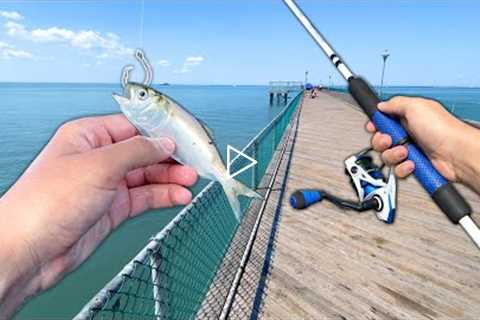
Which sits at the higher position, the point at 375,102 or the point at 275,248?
the point at 375,102

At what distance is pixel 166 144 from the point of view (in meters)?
1.36

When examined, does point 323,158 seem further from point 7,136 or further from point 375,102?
point 7,136

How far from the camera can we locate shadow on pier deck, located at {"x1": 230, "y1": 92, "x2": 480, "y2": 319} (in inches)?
119

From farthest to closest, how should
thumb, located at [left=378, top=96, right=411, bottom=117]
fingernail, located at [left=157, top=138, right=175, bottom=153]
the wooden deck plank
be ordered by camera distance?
the wooden deck plank → thumb, located at [left=378, top=96, right=411, bottom=117] → fingernail, located at [left=157, top=138, right=175, bottom=153]

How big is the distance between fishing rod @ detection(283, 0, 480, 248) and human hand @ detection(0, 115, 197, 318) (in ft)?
4.72

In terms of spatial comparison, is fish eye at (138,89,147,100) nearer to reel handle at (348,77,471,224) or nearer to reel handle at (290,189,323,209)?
reel handle at (348,77,471,224)

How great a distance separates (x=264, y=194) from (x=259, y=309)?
2.78 m

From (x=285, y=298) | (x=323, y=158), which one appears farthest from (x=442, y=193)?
(x=323, y=158)

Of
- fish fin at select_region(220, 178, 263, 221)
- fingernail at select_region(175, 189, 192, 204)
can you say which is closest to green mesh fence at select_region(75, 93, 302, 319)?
fingernail at select_region(175, 189, 192, 204)

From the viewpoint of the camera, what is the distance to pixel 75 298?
255 inches

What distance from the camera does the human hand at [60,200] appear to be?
1.17 metres

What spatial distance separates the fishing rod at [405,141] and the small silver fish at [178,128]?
1.08m

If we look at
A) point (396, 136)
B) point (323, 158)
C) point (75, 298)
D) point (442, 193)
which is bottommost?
point (75, 298)

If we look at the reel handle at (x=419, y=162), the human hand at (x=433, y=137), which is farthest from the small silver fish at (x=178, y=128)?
the human hand at (x=433, y=137)
